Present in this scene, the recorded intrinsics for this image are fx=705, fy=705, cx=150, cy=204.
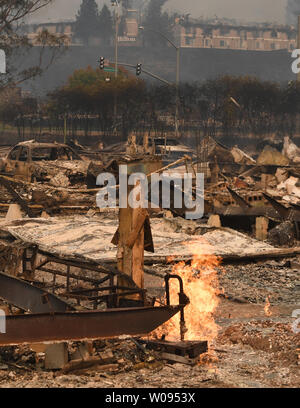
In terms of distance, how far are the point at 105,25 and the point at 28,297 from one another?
6613 inches

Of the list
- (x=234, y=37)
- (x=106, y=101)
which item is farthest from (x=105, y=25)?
(x=106, y=101)

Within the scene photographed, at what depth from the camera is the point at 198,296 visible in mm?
9883

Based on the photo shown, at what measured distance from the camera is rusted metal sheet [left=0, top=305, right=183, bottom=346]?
661cm

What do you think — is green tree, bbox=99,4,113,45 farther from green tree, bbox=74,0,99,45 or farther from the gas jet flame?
the gas jet flame

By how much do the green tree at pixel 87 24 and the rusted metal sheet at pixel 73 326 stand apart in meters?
168

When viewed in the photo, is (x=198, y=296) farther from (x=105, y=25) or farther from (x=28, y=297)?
(x=105, y=25)

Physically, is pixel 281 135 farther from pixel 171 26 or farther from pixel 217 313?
pixel 171 26

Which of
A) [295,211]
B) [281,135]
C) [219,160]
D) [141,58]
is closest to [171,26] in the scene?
[141,58]

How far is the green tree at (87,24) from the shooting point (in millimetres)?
169250

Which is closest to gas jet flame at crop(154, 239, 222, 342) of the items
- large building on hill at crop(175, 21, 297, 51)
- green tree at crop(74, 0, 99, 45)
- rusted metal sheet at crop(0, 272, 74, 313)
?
rusted metal sheet at crop(0, 272, 74, 313)

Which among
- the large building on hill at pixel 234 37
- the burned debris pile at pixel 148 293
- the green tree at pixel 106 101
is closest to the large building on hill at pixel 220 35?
the large building on hill at pixel 234 37

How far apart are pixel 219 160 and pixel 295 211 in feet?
49.6

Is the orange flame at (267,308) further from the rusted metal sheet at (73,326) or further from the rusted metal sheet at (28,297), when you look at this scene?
the rusted metal sheet at (28,297)

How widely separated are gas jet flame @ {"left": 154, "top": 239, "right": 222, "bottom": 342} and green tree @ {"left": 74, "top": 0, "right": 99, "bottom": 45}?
162 meters
